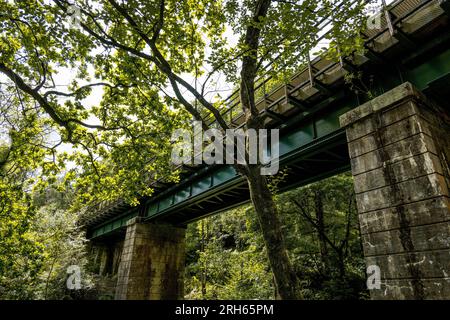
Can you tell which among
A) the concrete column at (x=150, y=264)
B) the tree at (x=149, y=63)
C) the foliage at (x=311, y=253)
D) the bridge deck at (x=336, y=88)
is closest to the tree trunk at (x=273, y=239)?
the tree at (x=149, y=63)

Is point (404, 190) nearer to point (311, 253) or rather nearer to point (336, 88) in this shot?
point (336, 88)

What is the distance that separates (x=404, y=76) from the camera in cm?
631

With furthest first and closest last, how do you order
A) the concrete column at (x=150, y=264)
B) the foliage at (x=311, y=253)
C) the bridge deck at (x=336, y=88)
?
the concrete column at (x=150, y=264) → the foliage at (x=311, y=253) → the bridge deck at (x=336, y=88)

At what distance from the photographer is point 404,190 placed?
16.4ft

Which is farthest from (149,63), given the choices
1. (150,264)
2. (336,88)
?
(150,264)

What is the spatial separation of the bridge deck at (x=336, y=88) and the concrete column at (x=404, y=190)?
1.12 m

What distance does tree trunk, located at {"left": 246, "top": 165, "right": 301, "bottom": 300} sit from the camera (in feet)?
15.5

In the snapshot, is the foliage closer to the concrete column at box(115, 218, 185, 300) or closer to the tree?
the concrete column at box(115, 218, 185, 300)

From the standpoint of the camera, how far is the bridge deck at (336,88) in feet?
18.7

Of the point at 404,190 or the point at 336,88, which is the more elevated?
the point at 336,88

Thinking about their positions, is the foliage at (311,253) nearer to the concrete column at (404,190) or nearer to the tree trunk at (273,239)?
the concrete column at (404,190)

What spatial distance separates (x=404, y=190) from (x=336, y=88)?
3.57 metres

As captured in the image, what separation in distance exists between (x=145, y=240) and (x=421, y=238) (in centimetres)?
1568

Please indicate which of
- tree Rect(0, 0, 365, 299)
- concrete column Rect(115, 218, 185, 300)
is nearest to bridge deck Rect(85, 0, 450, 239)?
tree Rect(0, 0, 365, 299)
